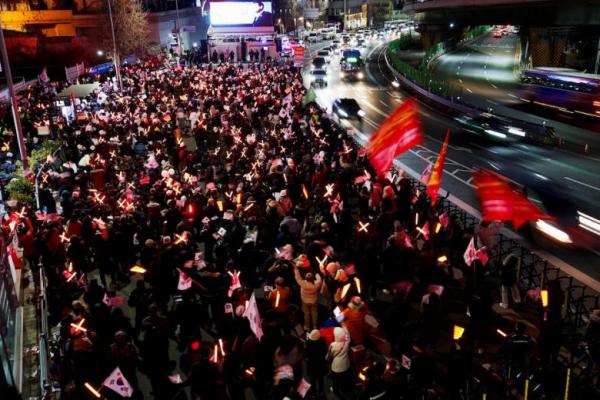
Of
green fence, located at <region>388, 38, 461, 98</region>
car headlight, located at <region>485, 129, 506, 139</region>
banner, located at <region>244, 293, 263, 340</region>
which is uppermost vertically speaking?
banner, located at <region>244, 293, 263, 340</region>

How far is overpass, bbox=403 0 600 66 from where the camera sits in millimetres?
39781

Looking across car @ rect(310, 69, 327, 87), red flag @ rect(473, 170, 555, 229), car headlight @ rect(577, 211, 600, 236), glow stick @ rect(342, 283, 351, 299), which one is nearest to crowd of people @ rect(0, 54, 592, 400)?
glow stick @ rect(342, 283, 351, 299)

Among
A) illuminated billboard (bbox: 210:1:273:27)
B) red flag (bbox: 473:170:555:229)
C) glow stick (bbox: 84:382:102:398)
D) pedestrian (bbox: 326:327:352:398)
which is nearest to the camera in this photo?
glow stick (bbox: 84:382:102:398)

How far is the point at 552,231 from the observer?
1633 cm

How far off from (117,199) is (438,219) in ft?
28.8

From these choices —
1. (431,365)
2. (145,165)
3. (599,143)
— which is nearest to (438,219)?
(431,365)

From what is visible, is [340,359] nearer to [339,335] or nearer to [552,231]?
[339,335]

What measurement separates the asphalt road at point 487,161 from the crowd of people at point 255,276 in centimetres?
294

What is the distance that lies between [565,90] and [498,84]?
696 inches

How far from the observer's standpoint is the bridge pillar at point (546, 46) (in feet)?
171

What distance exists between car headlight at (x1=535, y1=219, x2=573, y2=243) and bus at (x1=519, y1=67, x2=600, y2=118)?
17.3m

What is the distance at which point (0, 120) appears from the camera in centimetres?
2705

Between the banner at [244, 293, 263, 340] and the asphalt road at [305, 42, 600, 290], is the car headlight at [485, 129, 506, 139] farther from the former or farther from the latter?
the banner at [244, 293, 263, 340]

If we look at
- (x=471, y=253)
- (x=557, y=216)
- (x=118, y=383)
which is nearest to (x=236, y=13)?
(x=557, y=216)
